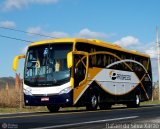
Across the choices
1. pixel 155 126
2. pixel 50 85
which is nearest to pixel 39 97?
pixel 50 85

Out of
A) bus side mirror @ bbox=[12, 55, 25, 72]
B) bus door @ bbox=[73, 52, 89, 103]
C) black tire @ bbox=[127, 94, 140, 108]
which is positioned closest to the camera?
bus door @ bbox=[73, 52, 89, 103]

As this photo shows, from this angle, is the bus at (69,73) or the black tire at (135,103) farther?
the black tire at (135,103)

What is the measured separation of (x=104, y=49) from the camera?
2591 centimetres

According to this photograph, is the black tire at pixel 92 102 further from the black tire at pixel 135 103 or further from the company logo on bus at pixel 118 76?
the black tire at pixel 135 103

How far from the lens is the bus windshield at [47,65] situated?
72.2 ft

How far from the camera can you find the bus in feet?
72.3

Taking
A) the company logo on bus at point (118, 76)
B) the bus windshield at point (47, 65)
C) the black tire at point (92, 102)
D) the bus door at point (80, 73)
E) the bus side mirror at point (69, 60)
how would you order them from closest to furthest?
the bus side mirror at point (69, 60) → the bus windshield at point (47, 65) → the bus door at point (80, 73) → the black tire at point (92, 102) → the company logo on bus at point (118, 76)

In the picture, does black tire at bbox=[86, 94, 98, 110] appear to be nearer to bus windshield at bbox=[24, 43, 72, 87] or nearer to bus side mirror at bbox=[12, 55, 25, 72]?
bus windshield at bbox=[24, 43, 72, 87]

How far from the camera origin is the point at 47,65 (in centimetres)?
2228

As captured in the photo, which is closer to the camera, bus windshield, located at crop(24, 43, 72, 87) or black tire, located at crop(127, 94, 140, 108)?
bus windshield, located at crop(24, 43, 72, 87)

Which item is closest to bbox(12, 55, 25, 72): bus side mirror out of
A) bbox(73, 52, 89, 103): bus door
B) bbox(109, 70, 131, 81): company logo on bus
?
bbox(73, 52, 89, 103): bus door

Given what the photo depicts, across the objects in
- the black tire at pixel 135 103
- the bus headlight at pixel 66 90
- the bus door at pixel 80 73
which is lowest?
the black tire at pixel 135 103

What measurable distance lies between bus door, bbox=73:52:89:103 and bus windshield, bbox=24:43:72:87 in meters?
0.62

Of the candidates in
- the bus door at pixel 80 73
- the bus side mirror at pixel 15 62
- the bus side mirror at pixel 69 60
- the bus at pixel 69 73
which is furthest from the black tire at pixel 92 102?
the bus side mirror at pixel 15 62
